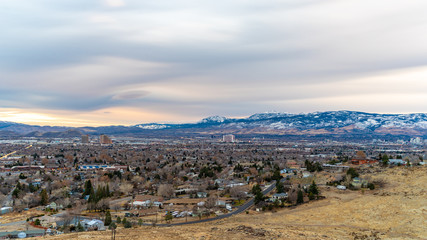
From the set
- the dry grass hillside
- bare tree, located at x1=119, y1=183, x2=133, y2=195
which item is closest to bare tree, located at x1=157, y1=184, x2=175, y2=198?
bare tree, located at x1=119, y1=183, x2=133, y2=195

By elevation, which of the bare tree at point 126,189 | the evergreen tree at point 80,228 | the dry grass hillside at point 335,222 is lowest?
the bare tree at point 126,189

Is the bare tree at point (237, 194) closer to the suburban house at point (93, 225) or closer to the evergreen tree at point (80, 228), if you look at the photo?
the suburban house at point (93, 225)

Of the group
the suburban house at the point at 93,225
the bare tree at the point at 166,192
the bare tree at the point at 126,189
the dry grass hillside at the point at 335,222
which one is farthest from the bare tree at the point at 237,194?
the suburban house at the point at 93,225

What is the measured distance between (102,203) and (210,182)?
2484 cm

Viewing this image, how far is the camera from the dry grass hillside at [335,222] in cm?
3133

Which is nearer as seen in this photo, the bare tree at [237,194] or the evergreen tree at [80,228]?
the evergreen tree at [80,228]

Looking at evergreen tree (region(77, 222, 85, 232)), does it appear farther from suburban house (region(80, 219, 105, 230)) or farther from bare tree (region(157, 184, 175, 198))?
bare tree (region(157, 184, 175, 198))

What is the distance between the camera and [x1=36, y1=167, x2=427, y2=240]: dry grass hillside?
3133 centimetres

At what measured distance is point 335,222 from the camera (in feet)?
122

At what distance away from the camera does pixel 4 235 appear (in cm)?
3494

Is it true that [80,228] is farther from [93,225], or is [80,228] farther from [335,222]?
[335,222]

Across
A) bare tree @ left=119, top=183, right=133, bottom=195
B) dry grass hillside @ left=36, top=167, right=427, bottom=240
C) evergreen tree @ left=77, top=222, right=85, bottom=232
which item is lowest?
bare tree @ left=119, top=183, right=133, bottom=195

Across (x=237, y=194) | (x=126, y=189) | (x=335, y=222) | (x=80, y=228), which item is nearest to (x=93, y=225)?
(x=80, y=228)

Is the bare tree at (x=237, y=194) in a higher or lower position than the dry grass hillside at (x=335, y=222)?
lower
